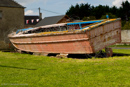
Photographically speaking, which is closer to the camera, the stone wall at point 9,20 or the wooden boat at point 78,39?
the wooden boat at point 78,39

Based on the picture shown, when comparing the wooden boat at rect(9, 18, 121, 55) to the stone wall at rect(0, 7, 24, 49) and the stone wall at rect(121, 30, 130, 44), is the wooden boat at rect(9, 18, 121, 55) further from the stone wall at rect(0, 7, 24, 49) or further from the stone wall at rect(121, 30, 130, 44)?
the stone wall at rect(121, 30, 130, 44)

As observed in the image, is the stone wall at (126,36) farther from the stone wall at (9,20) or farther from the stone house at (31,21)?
the stone house at (31,21)

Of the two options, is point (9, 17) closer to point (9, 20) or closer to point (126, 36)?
point (9, 20)

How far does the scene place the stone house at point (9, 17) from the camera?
2230cm

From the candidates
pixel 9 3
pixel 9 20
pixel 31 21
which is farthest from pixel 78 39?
pixel 31 21

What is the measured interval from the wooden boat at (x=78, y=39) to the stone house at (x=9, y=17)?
10.3m

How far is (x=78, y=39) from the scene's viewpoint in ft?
31.5

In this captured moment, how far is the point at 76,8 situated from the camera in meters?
66.0

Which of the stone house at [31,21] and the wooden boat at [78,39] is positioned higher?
the stone house at [31,21]

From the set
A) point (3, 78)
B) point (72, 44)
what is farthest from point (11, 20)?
point (3, 78)

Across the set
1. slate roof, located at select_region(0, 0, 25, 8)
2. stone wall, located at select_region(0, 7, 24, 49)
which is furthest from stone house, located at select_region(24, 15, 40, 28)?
stone wall, located at select_region(0, 7, 24, 49)

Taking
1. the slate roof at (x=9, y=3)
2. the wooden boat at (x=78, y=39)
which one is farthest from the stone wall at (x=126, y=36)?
the wooden boat at (x=78, y=39)

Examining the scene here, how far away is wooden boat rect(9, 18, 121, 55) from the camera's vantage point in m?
9.53

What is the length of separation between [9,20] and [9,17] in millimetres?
350
